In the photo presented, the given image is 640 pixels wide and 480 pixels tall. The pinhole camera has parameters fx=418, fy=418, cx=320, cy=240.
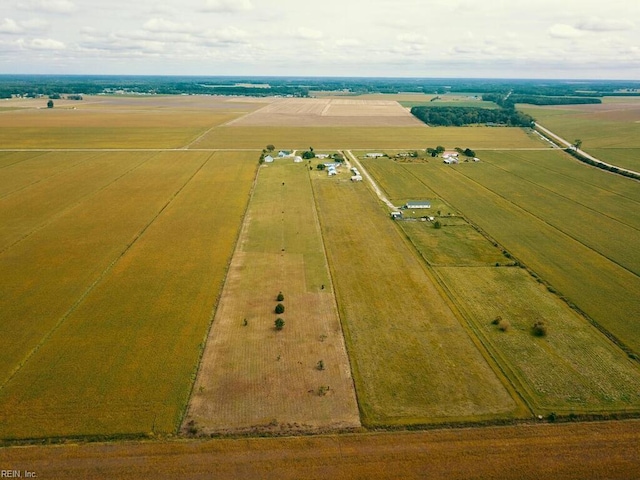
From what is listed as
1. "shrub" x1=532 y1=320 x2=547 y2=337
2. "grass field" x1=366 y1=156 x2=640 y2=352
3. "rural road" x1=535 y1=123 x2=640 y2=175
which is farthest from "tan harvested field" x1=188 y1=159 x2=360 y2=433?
"rural road" x1=535 y1=123 x2=640 y2=175

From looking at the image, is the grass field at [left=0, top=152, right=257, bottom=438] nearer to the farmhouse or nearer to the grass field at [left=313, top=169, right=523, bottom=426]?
the grass field at [left=313, top=169, right=523, bottom=426]

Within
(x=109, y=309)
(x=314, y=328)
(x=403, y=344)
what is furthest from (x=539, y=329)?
(x=109, y=309)

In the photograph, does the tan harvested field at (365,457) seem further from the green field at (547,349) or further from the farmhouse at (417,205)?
the farmhouse at (417,205)

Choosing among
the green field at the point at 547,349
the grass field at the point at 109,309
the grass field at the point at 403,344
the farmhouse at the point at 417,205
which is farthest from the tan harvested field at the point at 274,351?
the farmhouse at the point at 417,205

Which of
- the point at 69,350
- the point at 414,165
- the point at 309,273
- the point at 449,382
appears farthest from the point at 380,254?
the point at 414,165

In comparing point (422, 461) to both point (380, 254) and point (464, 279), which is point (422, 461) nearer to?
point (464, 279)

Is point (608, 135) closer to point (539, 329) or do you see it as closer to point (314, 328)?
point (539, 329)
